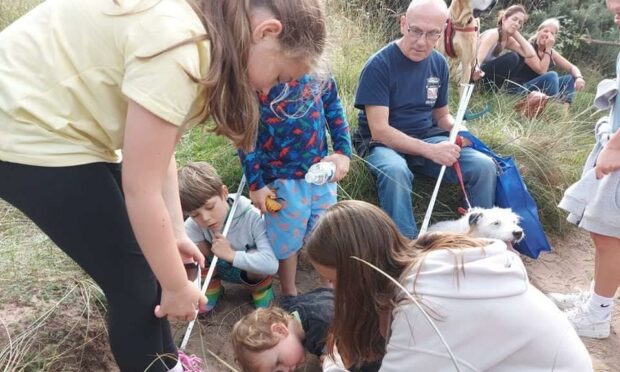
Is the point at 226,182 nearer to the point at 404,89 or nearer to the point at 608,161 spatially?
the point at 404,89

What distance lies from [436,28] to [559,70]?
4495 millimetres

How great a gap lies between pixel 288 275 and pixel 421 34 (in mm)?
1545

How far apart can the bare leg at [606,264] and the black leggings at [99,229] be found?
2.10 metres

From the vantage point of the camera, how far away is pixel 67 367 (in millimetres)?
2191

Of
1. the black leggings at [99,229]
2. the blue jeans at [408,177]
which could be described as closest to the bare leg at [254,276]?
the blue jeans at [408,177]

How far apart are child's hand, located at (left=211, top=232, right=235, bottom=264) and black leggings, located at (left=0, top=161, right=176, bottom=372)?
101 centimetres

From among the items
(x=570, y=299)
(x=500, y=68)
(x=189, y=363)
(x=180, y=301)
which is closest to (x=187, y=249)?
(x=180, y=301)

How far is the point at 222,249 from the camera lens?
2.67m

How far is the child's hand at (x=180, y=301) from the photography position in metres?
1.44

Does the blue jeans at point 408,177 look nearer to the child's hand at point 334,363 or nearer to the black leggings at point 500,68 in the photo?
the child's hand at point 334,363

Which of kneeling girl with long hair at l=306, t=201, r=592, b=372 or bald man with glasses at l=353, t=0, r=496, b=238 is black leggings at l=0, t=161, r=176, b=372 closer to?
kneeling girl with long hair at l=306, t=201, r=592, b=372

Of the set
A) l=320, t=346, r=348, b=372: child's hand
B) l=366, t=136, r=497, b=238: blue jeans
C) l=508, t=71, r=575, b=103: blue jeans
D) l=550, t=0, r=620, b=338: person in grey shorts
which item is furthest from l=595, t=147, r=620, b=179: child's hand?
l=508, t=71, r=575, b=103: blue jeans

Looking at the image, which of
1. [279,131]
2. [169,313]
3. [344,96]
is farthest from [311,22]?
[344,96]

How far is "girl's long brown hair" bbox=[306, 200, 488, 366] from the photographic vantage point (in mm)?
1728
